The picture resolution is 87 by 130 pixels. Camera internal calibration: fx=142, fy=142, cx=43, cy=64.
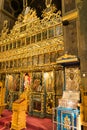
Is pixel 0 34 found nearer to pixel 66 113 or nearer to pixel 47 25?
pixel 47 25

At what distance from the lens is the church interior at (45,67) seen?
5.66 m

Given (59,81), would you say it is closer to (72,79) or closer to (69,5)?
(72,79)

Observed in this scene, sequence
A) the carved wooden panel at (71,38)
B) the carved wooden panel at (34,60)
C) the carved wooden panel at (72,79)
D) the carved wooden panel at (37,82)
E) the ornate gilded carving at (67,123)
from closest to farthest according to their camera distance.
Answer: the ornate gilded carving at (67,123) → the carved wooden panel at (72,79) → the carved wooden panel at (71,38) → the carved wooden panel at (37,82) → the carved wooden panel at (34,60)

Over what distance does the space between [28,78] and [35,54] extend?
1.54m

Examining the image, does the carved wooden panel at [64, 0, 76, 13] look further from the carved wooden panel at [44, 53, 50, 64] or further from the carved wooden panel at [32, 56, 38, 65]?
the carved wooden panel at [32, 56, 38, 65]

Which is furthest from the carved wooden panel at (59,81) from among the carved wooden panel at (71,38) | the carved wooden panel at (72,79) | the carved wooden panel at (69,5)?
the carved wooden panel at (69,5)

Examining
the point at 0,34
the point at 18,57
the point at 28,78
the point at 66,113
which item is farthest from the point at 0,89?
the point at 0,34

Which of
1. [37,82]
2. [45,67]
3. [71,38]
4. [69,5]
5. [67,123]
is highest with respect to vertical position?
[69,5]

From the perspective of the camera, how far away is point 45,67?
797 centimetres

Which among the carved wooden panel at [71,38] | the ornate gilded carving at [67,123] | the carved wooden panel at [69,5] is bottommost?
the ornate gilded carving at [67,123]

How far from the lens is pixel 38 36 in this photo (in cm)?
886

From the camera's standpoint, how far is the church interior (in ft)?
18.6

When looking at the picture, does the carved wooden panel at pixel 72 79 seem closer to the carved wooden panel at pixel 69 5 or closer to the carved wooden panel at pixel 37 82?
the carved wooden panel at pixel 37 82

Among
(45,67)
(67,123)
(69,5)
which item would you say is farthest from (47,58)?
(67,123)
